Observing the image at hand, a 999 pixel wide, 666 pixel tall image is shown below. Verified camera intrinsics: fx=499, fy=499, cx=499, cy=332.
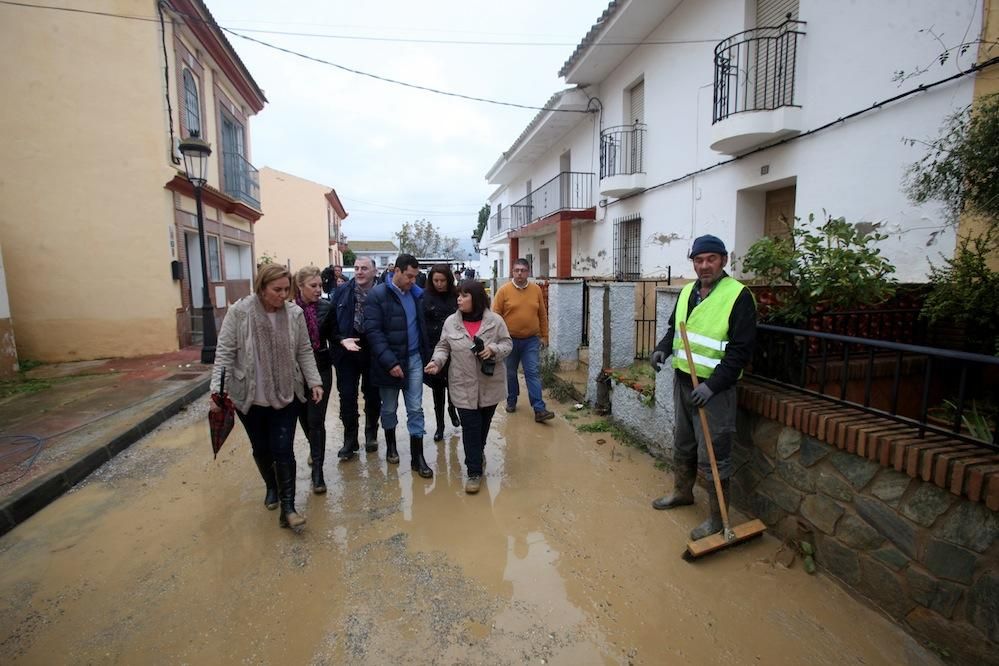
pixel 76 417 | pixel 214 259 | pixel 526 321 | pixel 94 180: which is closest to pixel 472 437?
pixel 526 321

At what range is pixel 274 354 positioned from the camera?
310 cm

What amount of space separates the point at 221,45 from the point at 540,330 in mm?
11351

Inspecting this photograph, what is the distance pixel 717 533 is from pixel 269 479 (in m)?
2.89

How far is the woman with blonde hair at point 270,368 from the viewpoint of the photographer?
304cm

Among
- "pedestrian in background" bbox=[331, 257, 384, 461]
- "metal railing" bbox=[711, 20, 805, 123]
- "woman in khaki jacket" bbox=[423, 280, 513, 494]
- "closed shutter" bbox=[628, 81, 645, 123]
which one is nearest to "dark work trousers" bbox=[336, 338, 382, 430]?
"pedestrian in background" bbox=[331, 257, 384, 461]

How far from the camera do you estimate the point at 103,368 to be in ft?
26.5

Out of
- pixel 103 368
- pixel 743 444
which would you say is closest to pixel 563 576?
pixel 743 444

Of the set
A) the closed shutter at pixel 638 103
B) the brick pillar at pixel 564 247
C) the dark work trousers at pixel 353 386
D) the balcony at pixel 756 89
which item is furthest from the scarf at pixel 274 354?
the brick pillar at pixel 564 247

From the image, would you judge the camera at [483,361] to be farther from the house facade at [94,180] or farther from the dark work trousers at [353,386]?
the house facade at [94,180]

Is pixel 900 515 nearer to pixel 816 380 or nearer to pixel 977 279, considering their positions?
pixel 816 380

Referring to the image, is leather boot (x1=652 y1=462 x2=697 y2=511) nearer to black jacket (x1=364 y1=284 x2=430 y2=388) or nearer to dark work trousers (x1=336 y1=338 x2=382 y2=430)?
black jacket (x1=364 y1=284 x2=430 y2=388)

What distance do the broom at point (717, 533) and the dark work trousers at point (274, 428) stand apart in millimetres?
2487

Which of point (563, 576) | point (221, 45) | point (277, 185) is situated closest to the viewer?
point (563, 576)

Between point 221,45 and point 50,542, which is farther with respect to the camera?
point 221,45
